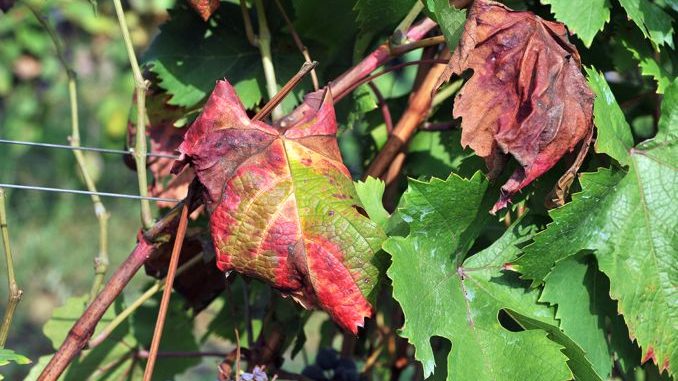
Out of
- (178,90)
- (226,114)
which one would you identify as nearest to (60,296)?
(178,90)

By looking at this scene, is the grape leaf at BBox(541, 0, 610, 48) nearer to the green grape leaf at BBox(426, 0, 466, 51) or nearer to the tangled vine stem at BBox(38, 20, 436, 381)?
the green grape leaf at BBox(426, 0, 466, 51)

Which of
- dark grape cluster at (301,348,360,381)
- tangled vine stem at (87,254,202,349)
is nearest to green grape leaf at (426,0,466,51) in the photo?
tangled vine stem at (87,254,202,349)

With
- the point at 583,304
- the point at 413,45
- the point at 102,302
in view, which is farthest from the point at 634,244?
the point at 102,302

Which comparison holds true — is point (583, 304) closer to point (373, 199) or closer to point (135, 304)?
point (373, 199)

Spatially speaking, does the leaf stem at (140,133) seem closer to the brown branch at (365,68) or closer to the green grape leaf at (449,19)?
the brown branch at (365,68)

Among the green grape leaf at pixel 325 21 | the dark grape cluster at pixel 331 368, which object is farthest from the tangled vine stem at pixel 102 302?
the dark grape cluster at pixel 331 368

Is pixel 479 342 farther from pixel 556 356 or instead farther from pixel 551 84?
pixel 551 84
